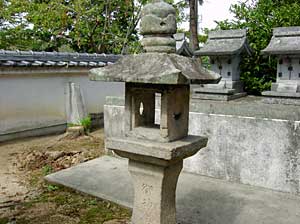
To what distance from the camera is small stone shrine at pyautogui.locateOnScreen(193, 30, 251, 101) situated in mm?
8297

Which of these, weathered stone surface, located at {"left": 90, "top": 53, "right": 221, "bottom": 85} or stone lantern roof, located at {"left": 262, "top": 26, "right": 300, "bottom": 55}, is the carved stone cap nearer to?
weathered stone surface, located at {"left": 90, "top": 53, "right": 221, "bottom": 85}

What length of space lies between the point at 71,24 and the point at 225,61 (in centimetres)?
851

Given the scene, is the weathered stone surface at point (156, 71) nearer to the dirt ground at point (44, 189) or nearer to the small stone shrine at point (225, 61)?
the dirt ground at point (44, 189)

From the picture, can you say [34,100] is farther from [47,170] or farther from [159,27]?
[159,27]

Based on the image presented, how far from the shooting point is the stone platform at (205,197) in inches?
187

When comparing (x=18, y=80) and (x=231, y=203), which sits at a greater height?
Result: (x=18, y=80)

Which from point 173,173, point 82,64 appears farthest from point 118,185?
point 82,64

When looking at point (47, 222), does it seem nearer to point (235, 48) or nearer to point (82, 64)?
point (235, 48)

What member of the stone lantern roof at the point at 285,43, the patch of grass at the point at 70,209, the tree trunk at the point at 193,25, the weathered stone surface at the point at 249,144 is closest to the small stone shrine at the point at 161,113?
the patch of grass at the point at 70,209

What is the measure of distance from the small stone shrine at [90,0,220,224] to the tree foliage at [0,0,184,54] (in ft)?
35.7

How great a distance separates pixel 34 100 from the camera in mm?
10273

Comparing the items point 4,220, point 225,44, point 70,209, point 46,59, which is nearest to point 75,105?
point 46,59

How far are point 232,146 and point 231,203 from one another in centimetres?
121

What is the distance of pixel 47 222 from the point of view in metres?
4.75
